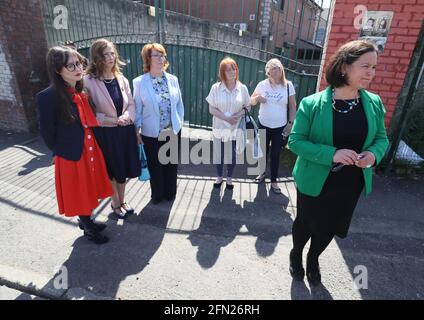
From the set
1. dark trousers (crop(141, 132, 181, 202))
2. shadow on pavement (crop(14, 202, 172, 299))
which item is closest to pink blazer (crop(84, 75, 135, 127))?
dark trousers (crop(141, 132, 181, 202))

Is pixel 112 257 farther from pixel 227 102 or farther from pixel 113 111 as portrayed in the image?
pixel 227 102

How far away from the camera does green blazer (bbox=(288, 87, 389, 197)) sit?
197cm

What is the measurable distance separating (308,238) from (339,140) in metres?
0.97

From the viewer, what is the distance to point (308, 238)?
2.48m

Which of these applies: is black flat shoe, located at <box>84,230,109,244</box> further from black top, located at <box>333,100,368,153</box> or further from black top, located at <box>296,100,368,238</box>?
black top, located at <box>333,100,368,153</box>

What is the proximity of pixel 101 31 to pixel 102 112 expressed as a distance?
5.73 metres

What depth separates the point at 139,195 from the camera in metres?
3.94

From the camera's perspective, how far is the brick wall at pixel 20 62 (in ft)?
17.3

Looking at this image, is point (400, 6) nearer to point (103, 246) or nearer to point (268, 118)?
point (268, 118)

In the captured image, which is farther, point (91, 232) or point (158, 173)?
point (158, 173)

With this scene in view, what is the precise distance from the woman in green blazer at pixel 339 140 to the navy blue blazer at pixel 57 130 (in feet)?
6.13

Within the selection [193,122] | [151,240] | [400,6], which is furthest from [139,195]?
[400,6]

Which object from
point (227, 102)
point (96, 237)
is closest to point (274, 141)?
point (227, 102)

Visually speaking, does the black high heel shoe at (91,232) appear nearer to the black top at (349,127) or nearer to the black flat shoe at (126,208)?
the black flat shoe at (126,208)
